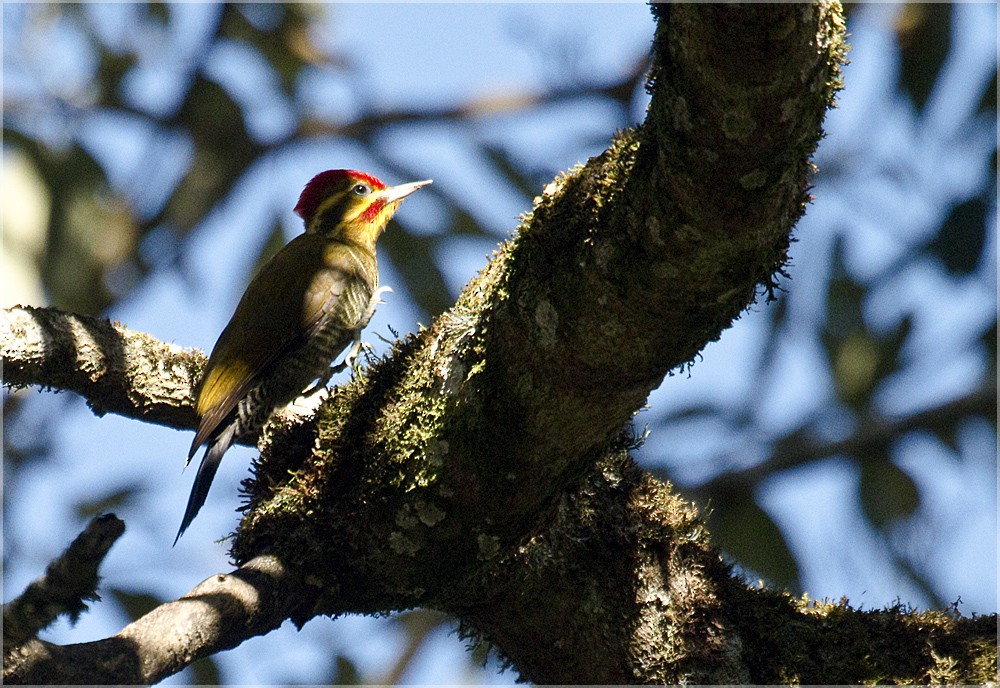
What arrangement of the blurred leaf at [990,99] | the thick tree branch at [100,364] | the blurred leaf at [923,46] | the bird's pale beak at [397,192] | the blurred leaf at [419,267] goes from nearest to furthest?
the thick tree branch at [100,364]
the bird's pale beak at [397,192]
the blurred leaf at [990,99]
the blurred leaf at [923,46]
the blurred leaf at [419,267]

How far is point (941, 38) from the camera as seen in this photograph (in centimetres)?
563

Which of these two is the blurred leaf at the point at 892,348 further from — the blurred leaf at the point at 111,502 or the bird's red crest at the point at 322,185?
the blurred leaf at the point at 111,502

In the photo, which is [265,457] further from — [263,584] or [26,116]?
[26,116]

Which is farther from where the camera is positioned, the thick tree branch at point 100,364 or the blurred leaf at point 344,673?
the blurred leaf at point 344,673

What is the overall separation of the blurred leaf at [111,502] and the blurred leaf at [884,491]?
3790 mm

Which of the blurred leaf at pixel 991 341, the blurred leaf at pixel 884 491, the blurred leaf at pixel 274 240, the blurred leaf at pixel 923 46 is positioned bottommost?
the blurred leaf at pixel 884 491

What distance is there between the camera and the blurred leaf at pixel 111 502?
541 cm

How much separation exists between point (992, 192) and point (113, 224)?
4498 millimetres

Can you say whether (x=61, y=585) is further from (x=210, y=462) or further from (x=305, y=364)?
(x=305, y=364)

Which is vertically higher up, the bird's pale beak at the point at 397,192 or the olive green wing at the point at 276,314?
the bird's pale beak at the point at 397,192


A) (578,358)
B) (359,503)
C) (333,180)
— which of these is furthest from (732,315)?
(333,180)

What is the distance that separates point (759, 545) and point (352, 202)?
259cm

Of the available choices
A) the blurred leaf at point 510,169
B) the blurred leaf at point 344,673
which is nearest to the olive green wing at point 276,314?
the blurred leaf at point 510,169

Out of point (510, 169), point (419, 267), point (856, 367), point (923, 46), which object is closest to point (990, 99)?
point (923, 46)
